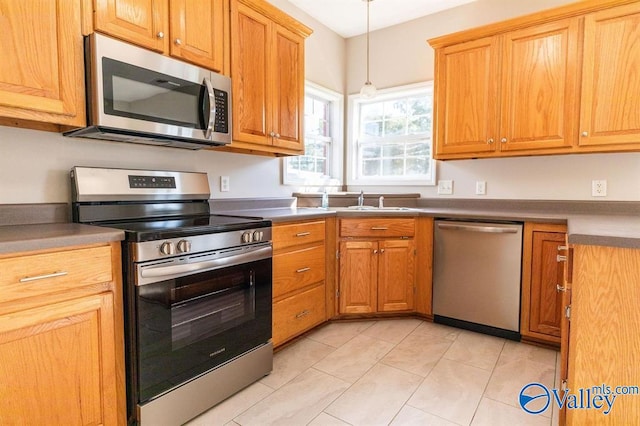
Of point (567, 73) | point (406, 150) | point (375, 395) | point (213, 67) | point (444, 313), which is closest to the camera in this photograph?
point (375, 395)

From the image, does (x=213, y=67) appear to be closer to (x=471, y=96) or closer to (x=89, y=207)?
(x=89, y=207)

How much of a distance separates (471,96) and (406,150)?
899 mm

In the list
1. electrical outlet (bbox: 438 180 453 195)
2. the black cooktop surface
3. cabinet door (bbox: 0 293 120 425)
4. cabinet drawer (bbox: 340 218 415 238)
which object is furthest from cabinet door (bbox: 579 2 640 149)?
cabinet door (bbox: 0 293 120 425)

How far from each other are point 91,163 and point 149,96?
487 mm

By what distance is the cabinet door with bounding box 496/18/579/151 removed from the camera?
2.38m

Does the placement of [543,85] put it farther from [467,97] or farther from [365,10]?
[365,10]

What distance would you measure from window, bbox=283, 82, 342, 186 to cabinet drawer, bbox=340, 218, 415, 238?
2.54 ft

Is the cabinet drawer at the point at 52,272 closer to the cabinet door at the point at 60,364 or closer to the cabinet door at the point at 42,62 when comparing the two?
the cabinet door at the point at 60,364

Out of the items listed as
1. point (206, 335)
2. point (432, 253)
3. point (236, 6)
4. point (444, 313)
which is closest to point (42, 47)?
point (236, 6)

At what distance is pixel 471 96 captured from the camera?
9.00ft

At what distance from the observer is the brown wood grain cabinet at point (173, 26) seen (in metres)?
1.59

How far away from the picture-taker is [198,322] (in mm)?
1614

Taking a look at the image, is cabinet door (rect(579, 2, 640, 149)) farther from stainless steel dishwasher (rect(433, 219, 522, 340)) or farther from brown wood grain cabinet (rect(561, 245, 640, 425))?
brown wood grain cabinet (rect(561, 245, 640, 425))

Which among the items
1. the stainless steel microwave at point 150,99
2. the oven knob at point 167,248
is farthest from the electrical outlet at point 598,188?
the oven knob at point 167,248
